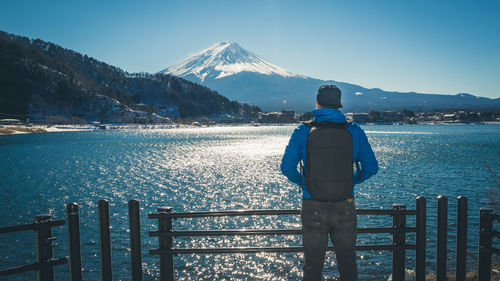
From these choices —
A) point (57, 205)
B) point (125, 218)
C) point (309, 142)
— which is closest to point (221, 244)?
point (125, 218)

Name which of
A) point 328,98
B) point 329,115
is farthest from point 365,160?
point 328,98

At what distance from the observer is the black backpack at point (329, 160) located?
14.7ft

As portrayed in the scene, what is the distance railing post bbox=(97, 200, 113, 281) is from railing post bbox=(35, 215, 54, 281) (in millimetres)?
723

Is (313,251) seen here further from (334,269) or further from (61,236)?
(61,236)

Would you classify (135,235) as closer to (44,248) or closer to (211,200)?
(44,248)

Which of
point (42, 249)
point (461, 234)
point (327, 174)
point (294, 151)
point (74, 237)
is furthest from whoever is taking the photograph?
point (461, 234)

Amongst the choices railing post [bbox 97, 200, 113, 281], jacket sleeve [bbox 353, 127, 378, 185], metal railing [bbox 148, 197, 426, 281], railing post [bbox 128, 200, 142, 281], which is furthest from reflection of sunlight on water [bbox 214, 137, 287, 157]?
jacket sleeve [bbox 353, 127, 378, 185]

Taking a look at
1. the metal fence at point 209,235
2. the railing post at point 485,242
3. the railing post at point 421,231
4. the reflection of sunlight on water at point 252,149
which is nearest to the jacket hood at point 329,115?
the metal fence at point 209,235

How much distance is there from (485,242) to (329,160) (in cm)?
357

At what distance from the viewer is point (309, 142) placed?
4.51m

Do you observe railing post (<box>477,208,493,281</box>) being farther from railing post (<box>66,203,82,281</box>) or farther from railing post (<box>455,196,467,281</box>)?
railing post (<box>66,203,82,281</box>)

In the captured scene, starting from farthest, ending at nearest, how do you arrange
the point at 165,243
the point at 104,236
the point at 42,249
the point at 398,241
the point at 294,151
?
1. the point at 398,241
2. the point at 165,243
3. the point at 104,236
4. the point at 42,249
5. the point at 294,151

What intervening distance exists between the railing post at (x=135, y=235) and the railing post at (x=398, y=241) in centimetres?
432

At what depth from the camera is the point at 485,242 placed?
233 inches
